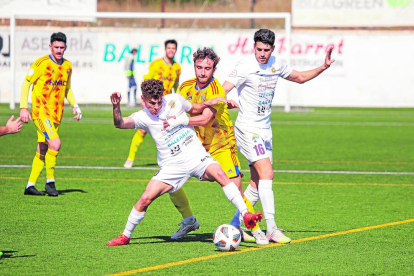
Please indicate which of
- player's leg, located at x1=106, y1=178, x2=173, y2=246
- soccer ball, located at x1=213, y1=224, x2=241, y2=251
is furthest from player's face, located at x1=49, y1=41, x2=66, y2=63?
soccer ball, located at x1=213, y1=224, x2=241, y2=251

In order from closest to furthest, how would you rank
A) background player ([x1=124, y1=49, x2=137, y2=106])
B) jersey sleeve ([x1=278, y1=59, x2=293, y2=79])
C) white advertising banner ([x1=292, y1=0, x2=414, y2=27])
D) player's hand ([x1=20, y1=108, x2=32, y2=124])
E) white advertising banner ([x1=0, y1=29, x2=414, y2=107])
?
1. jersey sleeve ([x1=278, y1=59, x2=293, y2=79])
2. player's hand ([x1=20, y1=108, x2=32, y2=124])
3. background player ([x1=124, y1=49, x2=137, y2=106])
4. white advertising banner ([x1=0, y1=29, x2=414, y2=107])
5. white advertising banner ([x1=292, y1=0, x2=414, y2=27])

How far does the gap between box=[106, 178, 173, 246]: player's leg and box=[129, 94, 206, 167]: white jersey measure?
254 mm

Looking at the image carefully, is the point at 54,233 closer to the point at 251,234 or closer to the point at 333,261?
the point at 251,234

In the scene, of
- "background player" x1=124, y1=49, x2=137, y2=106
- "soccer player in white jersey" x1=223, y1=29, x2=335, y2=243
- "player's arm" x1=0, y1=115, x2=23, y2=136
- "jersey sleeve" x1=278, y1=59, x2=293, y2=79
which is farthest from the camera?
"background player" x1=124, y1=49, x2=137, y2=106

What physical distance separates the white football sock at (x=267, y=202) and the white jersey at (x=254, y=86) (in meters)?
0.66

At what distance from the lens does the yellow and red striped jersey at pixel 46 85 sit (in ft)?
35.5

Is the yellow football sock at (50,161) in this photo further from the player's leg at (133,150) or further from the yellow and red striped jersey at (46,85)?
the player's leg at (133,150)

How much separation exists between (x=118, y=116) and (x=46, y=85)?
411cm

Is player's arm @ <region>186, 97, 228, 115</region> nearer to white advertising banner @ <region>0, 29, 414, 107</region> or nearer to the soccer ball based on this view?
the soccer ball

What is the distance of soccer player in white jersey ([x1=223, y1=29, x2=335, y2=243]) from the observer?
26.0ft

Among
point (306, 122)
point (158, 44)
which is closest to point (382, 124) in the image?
point (306, 122)

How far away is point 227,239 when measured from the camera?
719 centimetres

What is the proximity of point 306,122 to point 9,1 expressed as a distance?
13.5m

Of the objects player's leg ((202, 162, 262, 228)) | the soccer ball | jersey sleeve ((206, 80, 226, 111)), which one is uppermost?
jersey sleeve ((206, 80, 226, 111))
